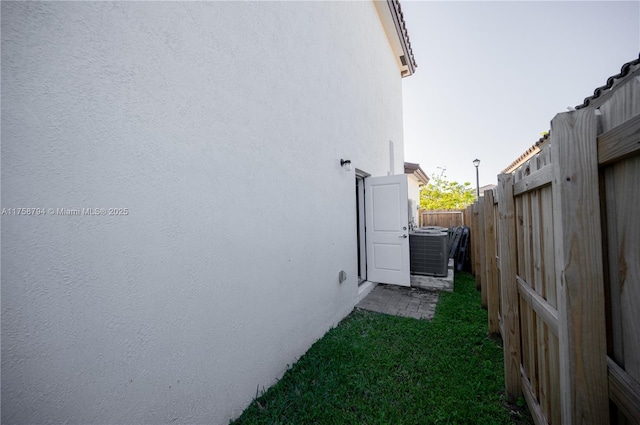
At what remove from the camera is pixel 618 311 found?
87 cm

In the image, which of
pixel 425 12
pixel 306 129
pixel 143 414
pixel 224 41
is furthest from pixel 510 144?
pixel 143 414

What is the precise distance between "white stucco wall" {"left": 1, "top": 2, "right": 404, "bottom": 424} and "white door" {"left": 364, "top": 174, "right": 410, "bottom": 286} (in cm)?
274

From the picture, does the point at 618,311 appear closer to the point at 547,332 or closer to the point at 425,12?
the point at 547,332

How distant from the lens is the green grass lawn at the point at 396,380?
1.96m

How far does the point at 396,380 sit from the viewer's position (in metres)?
2.38

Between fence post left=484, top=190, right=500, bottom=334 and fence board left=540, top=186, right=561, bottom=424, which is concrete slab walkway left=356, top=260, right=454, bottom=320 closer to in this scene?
fence post left=484, top=190, right=500, bottom=334

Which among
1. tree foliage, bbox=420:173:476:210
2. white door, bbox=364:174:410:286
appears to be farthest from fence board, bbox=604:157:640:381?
tree foliage, bbox=420:173:476:210

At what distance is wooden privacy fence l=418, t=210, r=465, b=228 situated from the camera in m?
11.5

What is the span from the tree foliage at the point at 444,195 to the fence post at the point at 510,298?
20.4 meters

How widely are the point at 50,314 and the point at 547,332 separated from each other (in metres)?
2.77

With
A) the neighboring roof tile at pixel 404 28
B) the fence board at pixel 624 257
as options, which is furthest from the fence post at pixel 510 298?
the neighboring roof tile at pixel 404 28

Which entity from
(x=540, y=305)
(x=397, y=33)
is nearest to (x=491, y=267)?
(x=540, y=305)

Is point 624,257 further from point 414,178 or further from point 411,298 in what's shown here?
point 414,178

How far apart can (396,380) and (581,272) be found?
211 cm
